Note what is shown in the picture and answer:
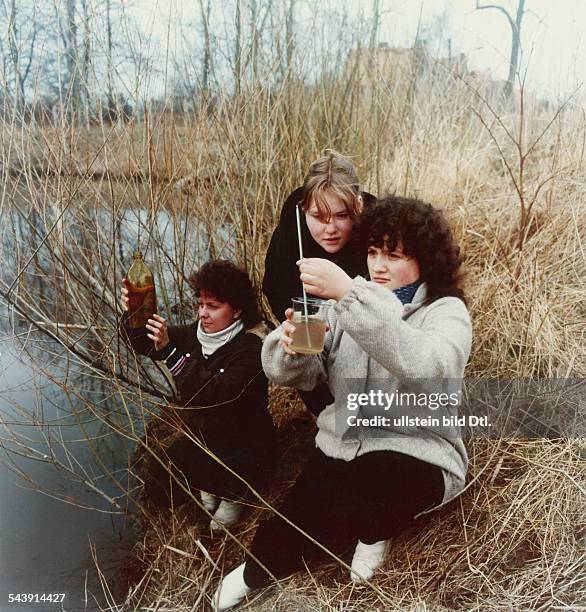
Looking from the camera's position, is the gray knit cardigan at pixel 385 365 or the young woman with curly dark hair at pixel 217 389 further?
the young woman with curly dark hair at pixel 217 389

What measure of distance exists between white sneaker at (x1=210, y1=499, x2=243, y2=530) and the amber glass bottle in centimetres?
53

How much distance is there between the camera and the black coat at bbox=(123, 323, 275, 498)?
133 centimetres

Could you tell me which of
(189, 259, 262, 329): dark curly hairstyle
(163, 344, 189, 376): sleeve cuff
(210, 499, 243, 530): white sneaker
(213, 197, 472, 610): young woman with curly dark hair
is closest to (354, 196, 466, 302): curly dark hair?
(213, 197, 472, 610): young woman with curly dark hair

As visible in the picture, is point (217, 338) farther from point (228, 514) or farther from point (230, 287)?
point (228, 514)

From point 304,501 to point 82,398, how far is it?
2.19 feet

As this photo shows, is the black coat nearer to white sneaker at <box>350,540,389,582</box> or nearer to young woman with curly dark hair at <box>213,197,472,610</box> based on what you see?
young woman with curly dark hair at <box>213,197,472,610</box>

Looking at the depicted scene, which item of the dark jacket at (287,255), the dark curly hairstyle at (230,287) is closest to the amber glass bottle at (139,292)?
the dark curly hairstyle at (230,287)

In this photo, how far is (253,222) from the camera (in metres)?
1.39

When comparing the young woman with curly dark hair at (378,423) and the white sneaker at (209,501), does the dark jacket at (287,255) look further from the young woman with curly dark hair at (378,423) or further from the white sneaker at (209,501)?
the white sneaker at (209,501)

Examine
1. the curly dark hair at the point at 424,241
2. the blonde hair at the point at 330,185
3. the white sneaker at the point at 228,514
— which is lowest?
the white sneaker at the point at 228,514

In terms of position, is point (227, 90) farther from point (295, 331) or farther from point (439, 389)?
point (439, 389)

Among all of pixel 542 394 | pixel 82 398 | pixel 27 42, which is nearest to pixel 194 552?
pixel 82 398

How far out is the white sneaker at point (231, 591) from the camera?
4.12 feet

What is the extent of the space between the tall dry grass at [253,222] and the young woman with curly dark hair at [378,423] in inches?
6.3
